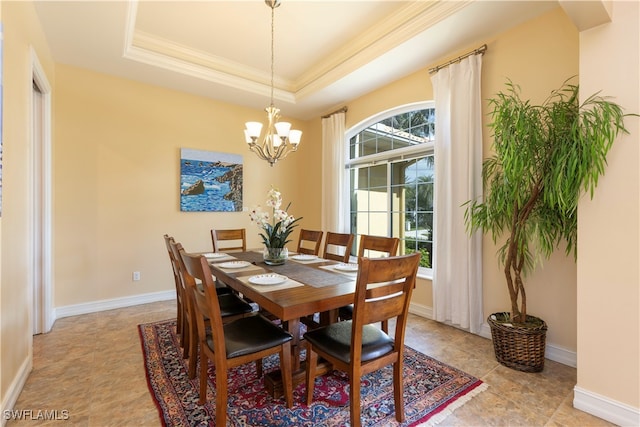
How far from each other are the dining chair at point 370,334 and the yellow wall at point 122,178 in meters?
3.08

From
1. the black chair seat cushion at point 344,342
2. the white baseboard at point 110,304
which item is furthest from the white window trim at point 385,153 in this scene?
the white baseboard at point 110,304

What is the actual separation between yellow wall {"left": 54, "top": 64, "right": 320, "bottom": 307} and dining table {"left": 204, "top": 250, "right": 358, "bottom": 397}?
1747 mm

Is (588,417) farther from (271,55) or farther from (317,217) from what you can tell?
(271,55)

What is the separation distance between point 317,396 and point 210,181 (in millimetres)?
3339

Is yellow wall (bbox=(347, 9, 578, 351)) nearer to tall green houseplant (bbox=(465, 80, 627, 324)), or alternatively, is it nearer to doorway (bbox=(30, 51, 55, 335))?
tall green houseplant (bbox=(465, 80, 627, 324))

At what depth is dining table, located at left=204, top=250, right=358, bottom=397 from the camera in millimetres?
1574

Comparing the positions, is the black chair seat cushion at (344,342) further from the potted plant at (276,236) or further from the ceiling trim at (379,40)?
the ceiling trim at (379,40)

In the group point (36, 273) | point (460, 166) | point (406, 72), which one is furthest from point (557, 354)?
point (36, 273)

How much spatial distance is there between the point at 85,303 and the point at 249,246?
2.13 metres

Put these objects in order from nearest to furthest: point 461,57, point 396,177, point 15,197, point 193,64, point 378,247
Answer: point 15,197
point 378,247
point 461,57
point 193,64
point 396,177

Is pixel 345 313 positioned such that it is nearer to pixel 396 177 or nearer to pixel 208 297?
pixel 208 297

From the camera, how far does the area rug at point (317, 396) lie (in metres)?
1.72

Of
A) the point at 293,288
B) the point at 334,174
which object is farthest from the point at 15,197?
the point at 334,174

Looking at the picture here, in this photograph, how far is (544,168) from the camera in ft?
6.79
